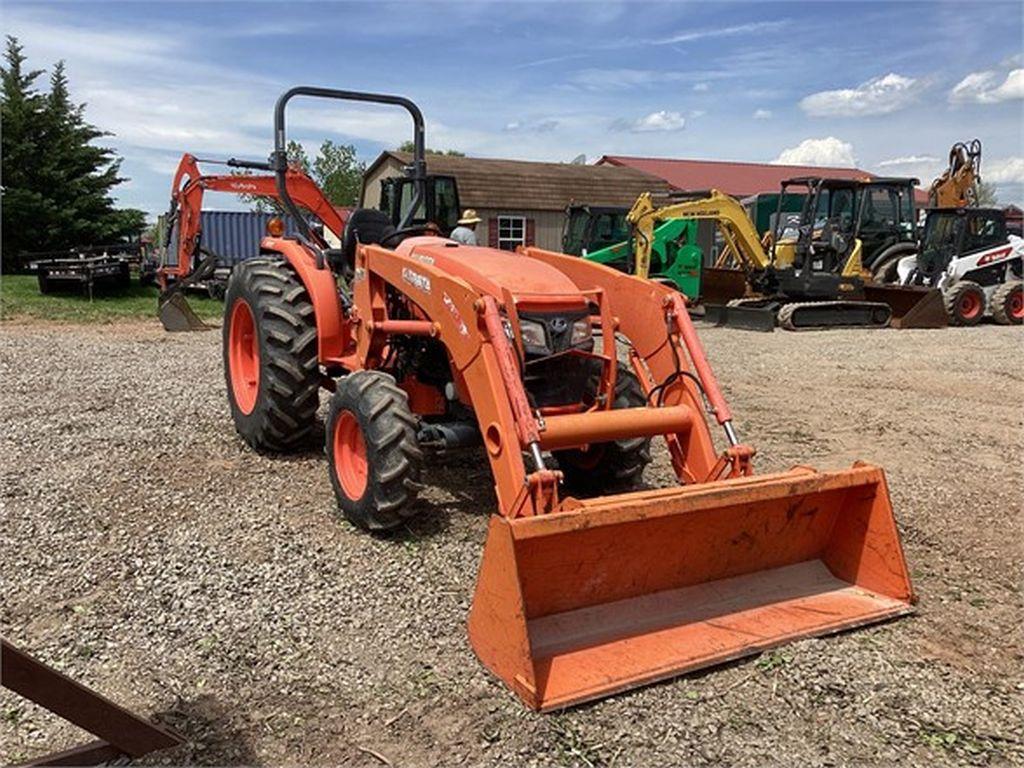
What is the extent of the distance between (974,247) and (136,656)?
1665cm

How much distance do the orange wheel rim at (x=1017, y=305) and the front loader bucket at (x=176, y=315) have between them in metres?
14.3

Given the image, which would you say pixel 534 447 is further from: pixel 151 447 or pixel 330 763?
pixel 151 447

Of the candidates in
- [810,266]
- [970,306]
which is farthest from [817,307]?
[970,306]

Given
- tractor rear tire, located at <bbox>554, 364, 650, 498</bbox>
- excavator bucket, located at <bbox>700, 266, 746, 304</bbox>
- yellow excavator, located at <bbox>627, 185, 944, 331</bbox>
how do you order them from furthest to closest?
excavator bucket, located at <bbox>700, 266, 746, 304</bbox>
yellow excavator, located at <bbox>627, 185, 944, 331</bbox>
tractor rear tire, located at <bbox>554, 364, 650, 498</bbox>

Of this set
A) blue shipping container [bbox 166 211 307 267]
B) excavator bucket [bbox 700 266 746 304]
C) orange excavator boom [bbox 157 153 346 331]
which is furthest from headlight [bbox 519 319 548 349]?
blue shipping container [bbox 166 211 307 267]

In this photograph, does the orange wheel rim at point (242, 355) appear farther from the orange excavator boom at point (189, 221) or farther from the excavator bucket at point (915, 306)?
the excavator bucket at point (915, 306)

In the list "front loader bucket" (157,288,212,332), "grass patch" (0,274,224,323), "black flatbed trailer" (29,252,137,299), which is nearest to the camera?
"front loader bucket" (157,288,212,332)

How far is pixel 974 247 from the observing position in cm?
1611

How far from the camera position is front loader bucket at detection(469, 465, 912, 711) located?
122 inches

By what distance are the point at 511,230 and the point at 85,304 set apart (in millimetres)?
13632

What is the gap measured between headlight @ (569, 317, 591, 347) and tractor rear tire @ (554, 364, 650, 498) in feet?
1.35

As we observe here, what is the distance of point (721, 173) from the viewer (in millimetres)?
38469

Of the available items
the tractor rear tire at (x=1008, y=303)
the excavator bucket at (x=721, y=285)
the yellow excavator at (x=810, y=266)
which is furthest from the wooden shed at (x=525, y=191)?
the tractor rear tire at (x=1008, y=303)

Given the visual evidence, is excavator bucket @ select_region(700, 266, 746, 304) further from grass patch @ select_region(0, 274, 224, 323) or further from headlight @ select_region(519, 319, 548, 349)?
headlight @ select_region(519, 319, 548, 349)
